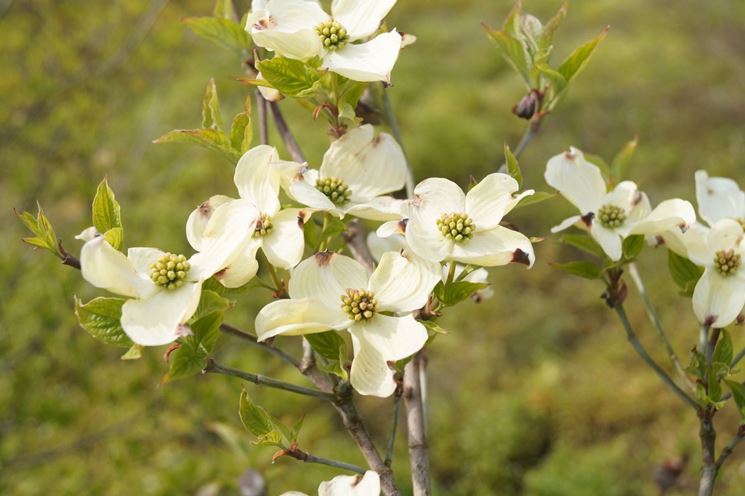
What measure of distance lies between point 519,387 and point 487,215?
1591mm

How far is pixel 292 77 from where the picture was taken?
1.59 ft

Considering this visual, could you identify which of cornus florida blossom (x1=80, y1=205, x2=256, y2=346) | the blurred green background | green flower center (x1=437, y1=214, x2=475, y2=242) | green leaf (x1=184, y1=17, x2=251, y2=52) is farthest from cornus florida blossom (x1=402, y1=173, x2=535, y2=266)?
the blurred green background

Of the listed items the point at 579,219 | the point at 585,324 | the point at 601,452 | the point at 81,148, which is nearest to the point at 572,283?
the point at 585,324

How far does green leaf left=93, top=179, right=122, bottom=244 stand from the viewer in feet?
1.50

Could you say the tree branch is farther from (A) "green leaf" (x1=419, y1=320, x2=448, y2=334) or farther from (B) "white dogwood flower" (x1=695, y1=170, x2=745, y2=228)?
(B) "white dogwood flower" (x1=695, y1=170, x2=745, y2=228)

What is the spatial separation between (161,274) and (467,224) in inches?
7.3

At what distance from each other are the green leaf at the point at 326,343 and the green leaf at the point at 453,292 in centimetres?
7

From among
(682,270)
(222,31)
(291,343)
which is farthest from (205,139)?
(291,343)

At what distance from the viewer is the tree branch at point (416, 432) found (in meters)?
0.54

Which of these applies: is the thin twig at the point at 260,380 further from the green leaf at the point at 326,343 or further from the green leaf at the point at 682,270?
the green leaf at the point at 682,270

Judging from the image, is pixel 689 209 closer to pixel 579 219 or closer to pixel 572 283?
pixel 579 219

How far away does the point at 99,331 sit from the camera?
1.45 ft

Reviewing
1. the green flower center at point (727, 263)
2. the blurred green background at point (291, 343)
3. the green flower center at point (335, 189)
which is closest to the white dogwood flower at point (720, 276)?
the green flower center at point (727, 263)

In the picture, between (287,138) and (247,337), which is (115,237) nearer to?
(247,337)
